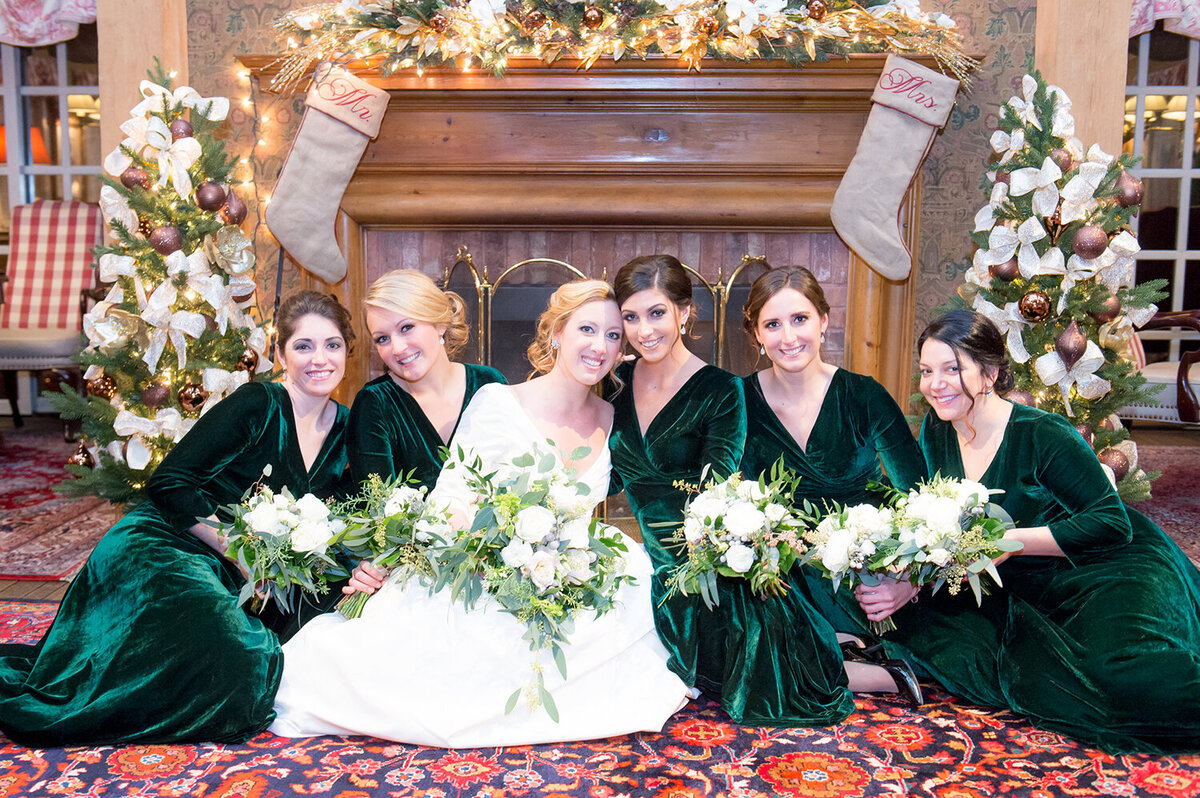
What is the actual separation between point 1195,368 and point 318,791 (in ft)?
18.4

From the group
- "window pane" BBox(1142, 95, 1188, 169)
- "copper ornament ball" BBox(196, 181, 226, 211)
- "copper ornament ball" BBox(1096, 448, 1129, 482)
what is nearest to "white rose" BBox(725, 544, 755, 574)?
"copper ornament ball" BBox(1096, 448, 1129, 482)

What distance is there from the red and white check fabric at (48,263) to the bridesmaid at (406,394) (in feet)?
15.2

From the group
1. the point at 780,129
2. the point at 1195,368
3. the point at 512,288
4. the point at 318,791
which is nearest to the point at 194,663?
the point at 318,791

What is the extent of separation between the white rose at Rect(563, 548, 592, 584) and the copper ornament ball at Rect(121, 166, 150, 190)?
263 centimetres

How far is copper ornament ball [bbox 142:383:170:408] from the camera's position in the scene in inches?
152

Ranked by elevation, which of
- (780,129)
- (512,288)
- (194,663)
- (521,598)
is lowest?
(194,663)

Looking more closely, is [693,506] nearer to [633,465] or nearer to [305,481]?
[633,465]

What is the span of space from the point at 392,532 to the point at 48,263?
5.47m

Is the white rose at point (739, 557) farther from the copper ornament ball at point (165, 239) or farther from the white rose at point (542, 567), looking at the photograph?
the copper ornament ball at point (165, 239)

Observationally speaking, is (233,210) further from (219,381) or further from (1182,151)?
(1182,151)

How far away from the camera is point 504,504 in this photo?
2.34m

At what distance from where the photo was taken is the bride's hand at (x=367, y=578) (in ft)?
8.38

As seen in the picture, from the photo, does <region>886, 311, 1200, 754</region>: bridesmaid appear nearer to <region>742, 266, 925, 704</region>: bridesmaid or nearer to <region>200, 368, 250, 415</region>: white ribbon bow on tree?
<region>742, 266, 925, 704</region>: bridesmaid

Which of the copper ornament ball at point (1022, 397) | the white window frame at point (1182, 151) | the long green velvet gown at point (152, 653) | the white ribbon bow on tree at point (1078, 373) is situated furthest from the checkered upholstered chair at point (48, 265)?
the white window frame at point (1182, 151)
